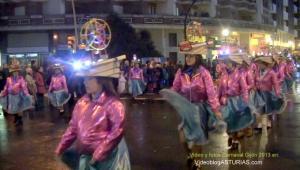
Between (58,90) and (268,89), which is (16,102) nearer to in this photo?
(58,90)

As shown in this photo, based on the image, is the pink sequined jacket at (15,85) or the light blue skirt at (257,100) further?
the pink sequined jacket at (15,85)

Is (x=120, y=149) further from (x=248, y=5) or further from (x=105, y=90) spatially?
(x=248, y=5)

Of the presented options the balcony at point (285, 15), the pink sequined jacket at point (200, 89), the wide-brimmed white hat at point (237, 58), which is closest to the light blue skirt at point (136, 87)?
the wide-brimmed white hat at point (237, 58)

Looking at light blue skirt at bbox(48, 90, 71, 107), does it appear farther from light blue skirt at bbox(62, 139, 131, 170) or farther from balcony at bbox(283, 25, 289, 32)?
balcony at bbox(283, 25, 289, 32)

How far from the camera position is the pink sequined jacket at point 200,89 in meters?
7.80

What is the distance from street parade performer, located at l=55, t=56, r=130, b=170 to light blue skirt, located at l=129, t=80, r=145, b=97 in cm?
1977

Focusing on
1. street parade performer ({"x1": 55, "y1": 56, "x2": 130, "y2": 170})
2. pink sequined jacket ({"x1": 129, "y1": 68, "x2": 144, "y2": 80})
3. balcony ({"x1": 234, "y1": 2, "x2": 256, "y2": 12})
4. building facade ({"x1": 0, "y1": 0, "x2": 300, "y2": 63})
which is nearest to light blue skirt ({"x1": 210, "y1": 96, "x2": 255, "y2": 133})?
street parade performer ({"x1": 55, "y1": 56, "x2": 130, "y2": 170})

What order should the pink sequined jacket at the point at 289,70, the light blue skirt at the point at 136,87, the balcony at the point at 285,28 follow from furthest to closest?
the balcony at the point at 285,28 < the light blue skirt at the point at 136,87 < the pink sequined jacket at the point at 289,70

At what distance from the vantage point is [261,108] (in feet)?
39.9

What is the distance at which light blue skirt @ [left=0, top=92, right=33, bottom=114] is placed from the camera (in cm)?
1571

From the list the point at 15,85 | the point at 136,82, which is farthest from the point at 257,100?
the point at 136,82

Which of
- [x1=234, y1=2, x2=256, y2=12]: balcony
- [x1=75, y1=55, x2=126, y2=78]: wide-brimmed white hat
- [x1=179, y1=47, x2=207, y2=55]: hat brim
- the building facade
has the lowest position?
[x1=75, y1=55, x2=126, y2=78]: wide-brimmed white hat

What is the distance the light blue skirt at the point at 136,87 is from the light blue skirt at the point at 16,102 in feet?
30.4

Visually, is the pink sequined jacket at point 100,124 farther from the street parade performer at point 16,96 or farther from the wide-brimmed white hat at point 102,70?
the street parade performer at point 16,96
